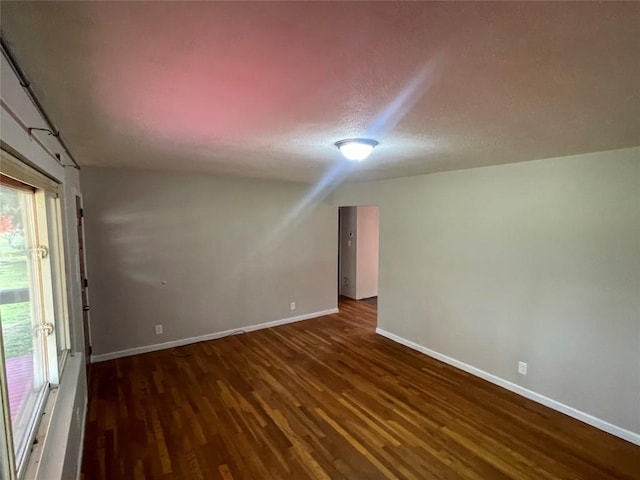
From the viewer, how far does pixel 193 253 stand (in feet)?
14.9

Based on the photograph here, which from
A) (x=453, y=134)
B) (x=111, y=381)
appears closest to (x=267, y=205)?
(x=111, y=381)

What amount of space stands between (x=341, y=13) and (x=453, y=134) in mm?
1517

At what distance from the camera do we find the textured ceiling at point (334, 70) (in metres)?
0.90

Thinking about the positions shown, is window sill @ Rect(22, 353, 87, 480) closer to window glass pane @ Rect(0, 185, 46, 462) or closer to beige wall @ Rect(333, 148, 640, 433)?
window glass pane @ Rect(0, 185, 46, 462)

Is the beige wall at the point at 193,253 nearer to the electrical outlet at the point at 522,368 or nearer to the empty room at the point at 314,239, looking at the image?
the empty room at the point at 314,239

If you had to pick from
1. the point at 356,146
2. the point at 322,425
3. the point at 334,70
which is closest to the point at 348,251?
the point at 322,425

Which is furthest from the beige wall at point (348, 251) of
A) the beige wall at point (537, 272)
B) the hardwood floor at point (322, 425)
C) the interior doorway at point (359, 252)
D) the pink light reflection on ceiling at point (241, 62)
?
the pink light reflection on ceiling at point (241, 62)

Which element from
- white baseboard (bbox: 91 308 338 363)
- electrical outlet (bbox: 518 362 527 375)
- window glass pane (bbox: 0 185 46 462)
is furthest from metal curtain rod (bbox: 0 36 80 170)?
electrical outlet (bbox: 518 362 527 375)

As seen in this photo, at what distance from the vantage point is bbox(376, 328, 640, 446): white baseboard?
2.72m

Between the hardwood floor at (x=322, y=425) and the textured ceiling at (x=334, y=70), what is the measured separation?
234 centimetres

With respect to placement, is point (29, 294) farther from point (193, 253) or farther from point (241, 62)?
point (193, 253)

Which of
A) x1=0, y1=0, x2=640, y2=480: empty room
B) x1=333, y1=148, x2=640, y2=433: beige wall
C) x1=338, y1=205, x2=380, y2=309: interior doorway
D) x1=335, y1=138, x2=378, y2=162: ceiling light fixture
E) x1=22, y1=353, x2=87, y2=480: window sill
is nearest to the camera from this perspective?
x1=0, y1=0, x2=640, y2=480: empty room

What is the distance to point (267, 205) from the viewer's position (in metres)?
5.11

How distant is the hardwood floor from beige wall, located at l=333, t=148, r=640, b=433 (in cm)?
36
